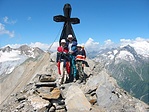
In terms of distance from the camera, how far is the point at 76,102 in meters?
12.8

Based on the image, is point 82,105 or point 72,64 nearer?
point 82,105

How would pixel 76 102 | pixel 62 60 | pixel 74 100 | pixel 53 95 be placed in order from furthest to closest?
pixel 62 60
pixel 74 100
pixel 76 102
pixel 53 95

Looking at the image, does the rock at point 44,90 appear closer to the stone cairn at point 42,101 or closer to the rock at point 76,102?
the stone cairn at point 42,101

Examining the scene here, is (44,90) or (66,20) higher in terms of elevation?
(66,20)

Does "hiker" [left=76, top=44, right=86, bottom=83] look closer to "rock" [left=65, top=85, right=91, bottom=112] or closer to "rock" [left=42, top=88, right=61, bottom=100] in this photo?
"rock" [left=65, top=85, right=91, bottom=112]

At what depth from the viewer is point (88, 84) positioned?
16062 millimetres

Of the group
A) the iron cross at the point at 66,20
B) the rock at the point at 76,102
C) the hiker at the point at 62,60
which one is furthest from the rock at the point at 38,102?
the iron cross at the point at 66,20

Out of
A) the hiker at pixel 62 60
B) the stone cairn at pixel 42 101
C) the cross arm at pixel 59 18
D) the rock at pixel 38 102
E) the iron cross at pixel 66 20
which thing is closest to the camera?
the rock at pixel 38 102

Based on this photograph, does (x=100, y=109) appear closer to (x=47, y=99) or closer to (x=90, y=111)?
(x=90, y=111)

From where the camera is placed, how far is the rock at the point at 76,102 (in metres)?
12.4

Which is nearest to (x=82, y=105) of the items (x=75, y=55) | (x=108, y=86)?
(x=108, y=86)

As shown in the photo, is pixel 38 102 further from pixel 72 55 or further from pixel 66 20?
pixel 66 20

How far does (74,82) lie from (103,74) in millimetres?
2294

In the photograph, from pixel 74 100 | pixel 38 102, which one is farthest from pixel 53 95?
pixel 74 100
